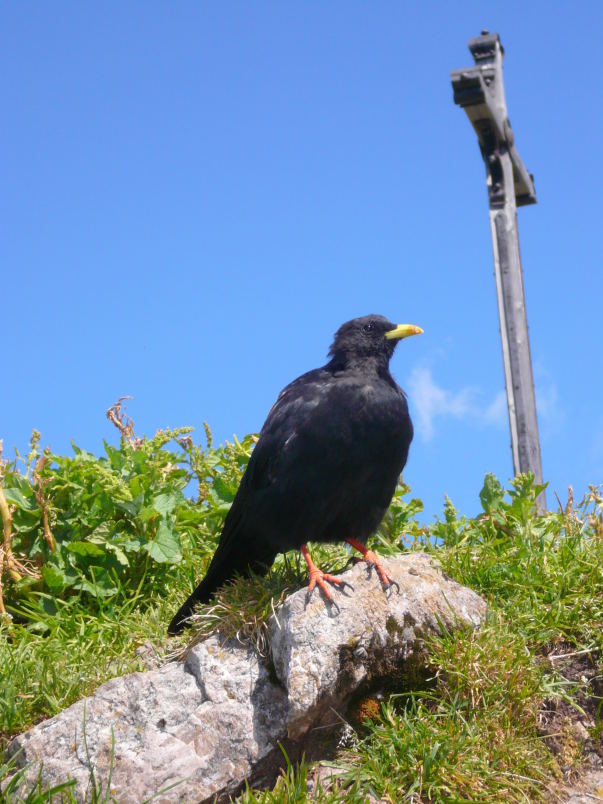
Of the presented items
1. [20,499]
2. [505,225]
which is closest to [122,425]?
[20,499]

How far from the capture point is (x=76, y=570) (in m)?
5.38

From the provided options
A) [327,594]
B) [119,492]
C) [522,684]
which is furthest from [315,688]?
[119,492]

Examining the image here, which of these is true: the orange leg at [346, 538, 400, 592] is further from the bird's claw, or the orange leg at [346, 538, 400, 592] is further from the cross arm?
the cross arm

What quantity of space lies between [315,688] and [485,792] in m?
0.82


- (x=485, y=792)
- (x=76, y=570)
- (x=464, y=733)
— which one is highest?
(x=76, y=570)

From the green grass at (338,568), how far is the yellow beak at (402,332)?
131 centimetres

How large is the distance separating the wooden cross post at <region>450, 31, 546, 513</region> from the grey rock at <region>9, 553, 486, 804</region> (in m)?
3.69

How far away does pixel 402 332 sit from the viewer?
16.1 feet

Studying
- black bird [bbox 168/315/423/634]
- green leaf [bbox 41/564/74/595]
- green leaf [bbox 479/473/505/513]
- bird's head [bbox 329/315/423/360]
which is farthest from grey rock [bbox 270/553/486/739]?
green leaf [bbox 41/564/74/595]

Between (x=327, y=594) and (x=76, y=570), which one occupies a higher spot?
(x=76, y=570)

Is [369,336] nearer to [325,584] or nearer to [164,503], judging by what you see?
[325,584]

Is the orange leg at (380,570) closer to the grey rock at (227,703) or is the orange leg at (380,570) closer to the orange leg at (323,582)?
the grey rock at (227,703)

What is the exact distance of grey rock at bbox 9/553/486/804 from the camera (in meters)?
3.69

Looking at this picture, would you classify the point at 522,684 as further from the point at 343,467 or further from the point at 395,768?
the point at 343,467
